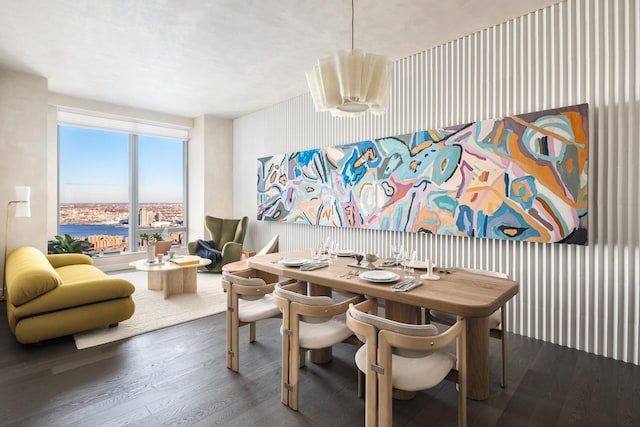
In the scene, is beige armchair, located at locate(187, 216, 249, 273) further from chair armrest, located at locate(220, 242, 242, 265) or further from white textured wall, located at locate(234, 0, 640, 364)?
white textured wall, located at locate(234, 0, 640, 364)

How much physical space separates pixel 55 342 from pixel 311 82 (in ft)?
10.3

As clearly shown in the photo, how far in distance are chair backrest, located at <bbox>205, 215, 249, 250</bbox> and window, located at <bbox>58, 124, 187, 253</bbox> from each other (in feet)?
2.58

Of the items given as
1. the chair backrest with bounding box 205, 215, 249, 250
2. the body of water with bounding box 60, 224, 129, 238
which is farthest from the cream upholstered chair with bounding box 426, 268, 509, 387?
the body of water with bounding box 60, 224, 129, 238

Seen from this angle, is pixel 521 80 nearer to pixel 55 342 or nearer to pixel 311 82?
pixel 311 82

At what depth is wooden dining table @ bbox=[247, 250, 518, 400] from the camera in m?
1.75

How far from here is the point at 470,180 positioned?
330 cm

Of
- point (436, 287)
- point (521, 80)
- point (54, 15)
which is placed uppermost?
point (54, 15)

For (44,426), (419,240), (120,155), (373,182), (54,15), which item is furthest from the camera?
(120,155)

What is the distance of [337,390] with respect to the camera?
7.28 feet

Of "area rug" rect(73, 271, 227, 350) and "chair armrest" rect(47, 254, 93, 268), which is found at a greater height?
"chair armrest" rect(47, 254, 93, 268)

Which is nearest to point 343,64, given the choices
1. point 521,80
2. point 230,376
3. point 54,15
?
point 521,80

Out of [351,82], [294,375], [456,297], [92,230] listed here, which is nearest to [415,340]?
[456,297]

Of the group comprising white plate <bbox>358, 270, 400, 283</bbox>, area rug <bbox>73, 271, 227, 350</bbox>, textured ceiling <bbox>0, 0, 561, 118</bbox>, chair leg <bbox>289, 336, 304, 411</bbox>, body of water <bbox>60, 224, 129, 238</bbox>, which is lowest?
area rug <bbox>73, 271, 227, 350</bbox>

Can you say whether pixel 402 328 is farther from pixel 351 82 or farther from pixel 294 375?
pixel 351 82
